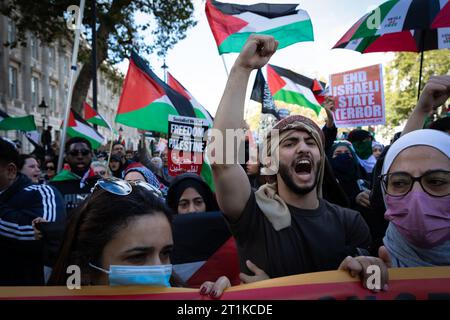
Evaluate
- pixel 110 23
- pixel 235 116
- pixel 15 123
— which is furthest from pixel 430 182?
pixel 110 23

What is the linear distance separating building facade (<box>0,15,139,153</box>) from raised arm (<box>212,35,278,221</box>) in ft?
76.3

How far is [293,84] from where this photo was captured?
7.65m

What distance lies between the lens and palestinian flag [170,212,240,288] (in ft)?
8.56

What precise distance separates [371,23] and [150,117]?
2990 mm

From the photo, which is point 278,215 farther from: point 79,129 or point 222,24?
point 79,129

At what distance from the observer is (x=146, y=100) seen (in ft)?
16.2

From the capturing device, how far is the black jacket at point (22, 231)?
2766mm

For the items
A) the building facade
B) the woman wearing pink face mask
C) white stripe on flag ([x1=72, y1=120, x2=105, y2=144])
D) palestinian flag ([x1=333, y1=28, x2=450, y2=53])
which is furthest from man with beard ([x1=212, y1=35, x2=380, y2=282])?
the building facade

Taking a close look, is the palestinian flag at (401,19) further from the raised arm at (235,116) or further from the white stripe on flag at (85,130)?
the white stripe on flag at (85,130)

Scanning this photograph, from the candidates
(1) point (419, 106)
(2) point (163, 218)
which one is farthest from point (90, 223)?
(1) point (419, 106)

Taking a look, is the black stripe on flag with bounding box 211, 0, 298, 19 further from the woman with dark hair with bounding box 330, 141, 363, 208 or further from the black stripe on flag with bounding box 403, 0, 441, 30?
the woman with dark hair with bounding box 330, 141, 363, 208

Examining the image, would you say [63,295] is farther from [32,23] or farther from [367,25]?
[32,23]

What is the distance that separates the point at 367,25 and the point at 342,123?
2.17 metres

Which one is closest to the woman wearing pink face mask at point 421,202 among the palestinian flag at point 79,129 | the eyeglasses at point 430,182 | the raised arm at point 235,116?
the eyeglasses at point 430,182
